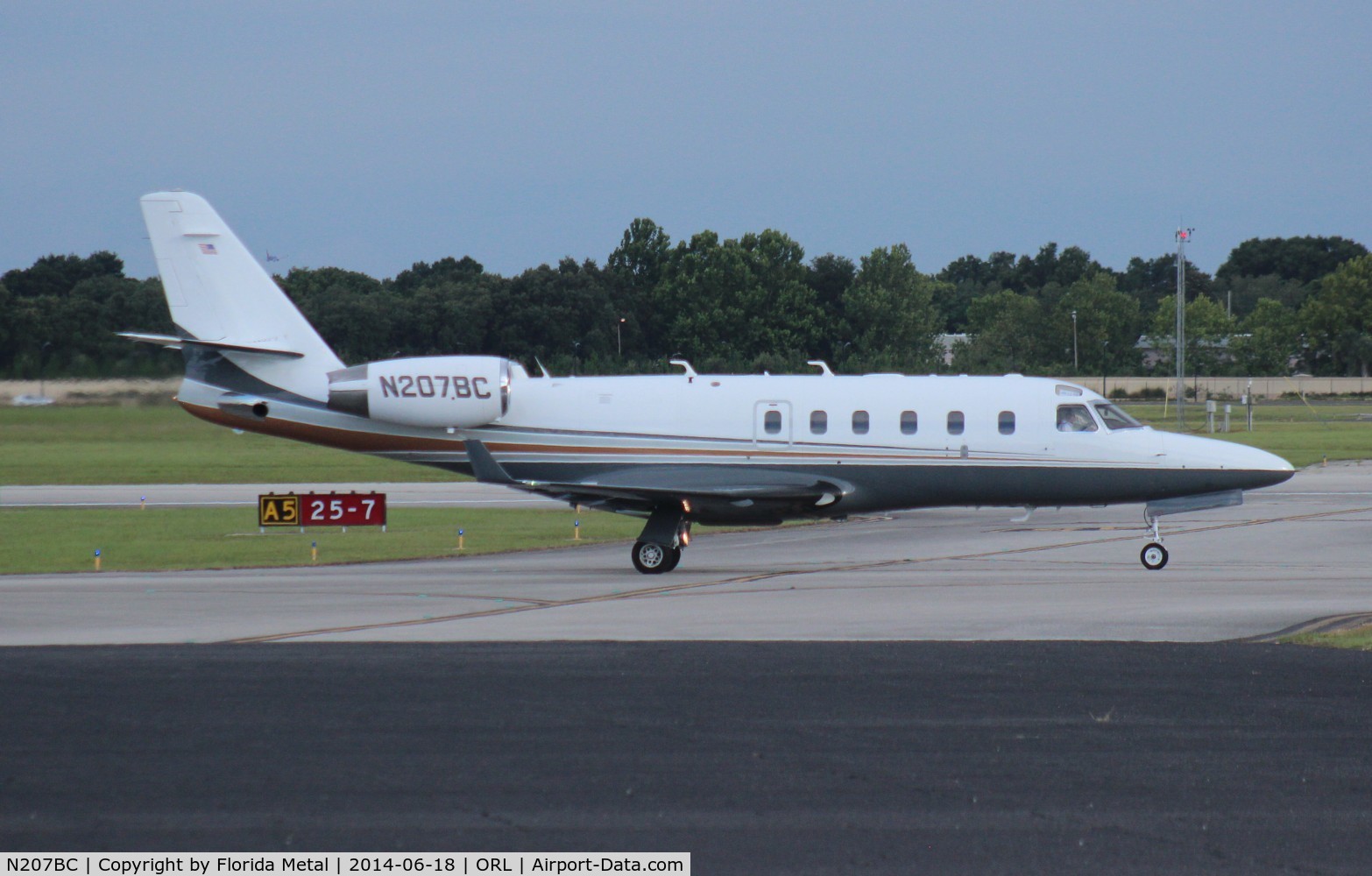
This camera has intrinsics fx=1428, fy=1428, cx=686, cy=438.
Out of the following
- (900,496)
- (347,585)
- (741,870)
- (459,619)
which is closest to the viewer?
(741,870)

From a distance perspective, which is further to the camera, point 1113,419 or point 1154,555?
point 1113,419

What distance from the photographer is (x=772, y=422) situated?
2469 cm

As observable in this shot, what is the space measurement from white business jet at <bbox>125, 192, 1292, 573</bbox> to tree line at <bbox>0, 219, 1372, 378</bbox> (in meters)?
9.34

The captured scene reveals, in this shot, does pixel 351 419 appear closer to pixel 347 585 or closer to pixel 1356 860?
pixel 347 585

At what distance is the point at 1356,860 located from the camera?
800 centimetres

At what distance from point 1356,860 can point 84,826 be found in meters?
7.44

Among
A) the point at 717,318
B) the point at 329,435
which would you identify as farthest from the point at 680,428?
the point at 717,318

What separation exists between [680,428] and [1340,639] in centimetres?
1203

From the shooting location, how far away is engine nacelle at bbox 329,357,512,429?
2491 centimetres

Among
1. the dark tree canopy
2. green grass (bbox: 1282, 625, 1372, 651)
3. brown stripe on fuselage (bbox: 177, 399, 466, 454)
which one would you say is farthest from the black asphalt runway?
the dark tree canopy

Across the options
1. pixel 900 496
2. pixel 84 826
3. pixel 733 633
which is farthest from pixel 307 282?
pixel 84 826

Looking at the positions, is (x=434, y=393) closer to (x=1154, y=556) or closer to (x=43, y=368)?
(x=1154, y=556)

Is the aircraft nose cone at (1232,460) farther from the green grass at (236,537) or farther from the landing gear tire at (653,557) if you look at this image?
the green grass at (236,537)

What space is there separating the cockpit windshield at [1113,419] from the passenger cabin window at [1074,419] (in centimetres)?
23
